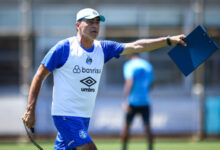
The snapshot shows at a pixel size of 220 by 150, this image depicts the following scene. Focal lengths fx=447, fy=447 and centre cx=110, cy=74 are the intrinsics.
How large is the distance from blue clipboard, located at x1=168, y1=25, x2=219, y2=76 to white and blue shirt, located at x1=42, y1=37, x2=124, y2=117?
0.98m

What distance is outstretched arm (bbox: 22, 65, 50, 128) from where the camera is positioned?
4867mm

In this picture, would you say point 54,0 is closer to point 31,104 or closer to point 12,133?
point 12,133

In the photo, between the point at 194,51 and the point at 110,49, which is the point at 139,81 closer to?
the point at 110,49

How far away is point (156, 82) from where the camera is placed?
39.5 ft

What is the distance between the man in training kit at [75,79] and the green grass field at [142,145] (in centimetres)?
494

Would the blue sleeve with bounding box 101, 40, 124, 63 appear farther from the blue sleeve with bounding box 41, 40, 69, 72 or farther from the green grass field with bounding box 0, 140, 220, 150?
the green grass field with bounding box 0, 140, 220, 150

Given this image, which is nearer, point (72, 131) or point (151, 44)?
point (72, 131)

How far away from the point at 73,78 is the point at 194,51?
4.66 ft

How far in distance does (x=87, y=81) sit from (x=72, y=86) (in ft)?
0.61

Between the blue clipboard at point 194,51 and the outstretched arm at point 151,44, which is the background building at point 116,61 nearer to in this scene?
the outstretched arm at point 151,44

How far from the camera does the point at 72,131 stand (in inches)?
197

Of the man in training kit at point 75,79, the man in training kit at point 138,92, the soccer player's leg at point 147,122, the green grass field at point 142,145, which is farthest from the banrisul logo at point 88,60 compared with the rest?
the green grass field at point 142,145

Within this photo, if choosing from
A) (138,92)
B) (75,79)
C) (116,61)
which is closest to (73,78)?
(75,79)

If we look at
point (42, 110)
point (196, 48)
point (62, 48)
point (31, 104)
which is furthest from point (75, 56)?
point (42, 110)
